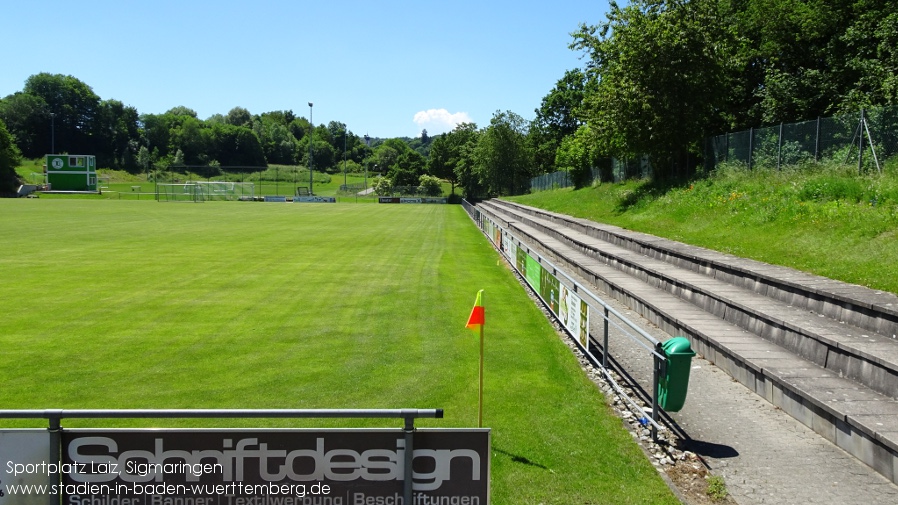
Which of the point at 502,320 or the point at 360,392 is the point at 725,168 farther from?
the point at 360,392

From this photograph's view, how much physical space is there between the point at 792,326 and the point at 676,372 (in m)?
3.65

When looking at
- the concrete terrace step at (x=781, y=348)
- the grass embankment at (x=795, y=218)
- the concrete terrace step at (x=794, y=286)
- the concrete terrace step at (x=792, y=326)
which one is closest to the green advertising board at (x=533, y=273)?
the concrete terrace step at (x=781, y=348)

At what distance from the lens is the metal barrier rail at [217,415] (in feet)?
13.8

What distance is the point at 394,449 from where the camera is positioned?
4.49m

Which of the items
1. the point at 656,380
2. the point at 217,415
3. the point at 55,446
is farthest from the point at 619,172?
the point at 55,446

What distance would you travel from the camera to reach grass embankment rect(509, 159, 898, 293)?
12.6 m

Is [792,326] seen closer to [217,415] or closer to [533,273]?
[533,273]

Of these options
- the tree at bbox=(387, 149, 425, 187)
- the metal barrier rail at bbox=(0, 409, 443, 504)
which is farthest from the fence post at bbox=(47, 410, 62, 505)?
the tree at bbox=(387, 149, 425, 187)

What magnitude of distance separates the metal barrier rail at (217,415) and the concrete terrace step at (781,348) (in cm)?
427

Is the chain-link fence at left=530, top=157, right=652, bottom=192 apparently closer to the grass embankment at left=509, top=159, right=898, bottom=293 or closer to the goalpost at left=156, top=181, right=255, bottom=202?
the grass embankment at left=509, top=159, right=898, bottom=293

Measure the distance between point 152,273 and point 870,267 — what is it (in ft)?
54.7

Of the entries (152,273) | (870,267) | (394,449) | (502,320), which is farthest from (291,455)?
(152,273)

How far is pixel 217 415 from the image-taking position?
422 centimetres

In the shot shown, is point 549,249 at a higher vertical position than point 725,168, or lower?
lower
